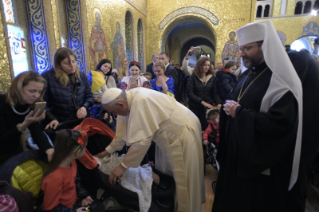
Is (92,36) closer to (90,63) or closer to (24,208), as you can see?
(90,63)

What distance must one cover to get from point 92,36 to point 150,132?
519 centimetres

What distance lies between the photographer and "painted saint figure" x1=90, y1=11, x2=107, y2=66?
231 inches

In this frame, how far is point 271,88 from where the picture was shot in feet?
4.87

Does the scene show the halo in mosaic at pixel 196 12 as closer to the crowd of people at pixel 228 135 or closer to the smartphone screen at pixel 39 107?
the crowd of people at pixel 228 135

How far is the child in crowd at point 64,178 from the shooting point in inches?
56.9

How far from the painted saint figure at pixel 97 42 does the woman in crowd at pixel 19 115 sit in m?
4.38

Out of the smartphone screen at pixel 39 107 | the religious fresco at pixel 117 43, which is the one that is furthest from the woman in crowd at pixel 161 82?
the religious fresco at pixel 117 43

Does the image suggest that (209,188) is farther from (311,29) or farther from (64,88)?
(311,29)

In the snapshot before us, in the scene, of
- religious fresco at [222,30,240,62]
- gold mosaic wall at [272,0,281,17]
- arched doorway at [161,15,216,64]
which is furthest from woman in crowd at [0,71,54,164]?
gold mosaic wall at [272,0,281,17]

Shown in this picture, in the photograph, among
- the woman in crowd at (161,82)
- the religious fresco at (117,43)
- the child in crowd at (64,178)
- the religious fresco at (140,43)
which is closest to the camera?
the child in crowd at (64,178)

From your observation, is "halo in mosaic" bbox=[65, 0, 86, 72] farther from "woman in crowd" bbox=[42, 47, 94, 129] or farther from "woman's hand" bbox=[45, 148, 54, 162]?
"woman's hand" bbox=[45, 148, 54, 162]

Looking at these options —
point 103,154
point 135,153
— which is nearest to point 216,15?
Result: point 103,154

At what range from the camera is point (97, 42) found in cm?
609

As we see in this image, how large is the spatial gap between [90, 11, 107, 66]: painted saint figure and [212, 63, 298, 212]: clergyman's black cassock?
512 centimetres
